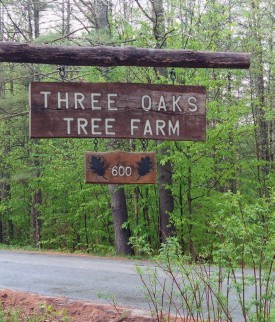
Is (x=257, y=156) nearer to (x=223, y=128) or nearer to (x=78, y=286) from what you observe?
(x=223, y=128)

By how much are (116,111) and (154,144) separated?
33.3 feet

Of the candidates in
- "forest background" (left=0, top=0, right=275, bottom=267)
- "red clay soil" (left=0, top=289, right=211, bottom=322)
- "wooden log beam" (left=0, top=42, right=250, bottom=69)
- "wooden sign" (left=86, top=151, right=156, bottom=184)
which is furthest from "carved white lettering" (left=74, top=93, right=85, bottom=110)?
"forest background" (left=0, top=0, right=275, bottom=267)

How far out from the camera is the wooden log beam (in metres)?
4.15

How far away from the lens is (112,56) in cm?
422

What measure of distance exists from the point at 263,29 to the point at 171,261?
54.8 ft

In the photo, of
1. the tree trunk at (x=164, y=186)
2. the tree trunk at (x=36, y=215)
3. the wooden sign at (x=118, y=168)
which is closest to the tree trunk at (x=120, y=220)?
the tree trunk at (x=164, y=186)

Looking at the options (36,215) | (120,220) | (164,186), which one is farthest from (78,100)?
(36,215)

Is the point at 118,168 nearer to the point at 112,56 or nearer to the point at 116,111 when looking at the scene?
the point at 116,111

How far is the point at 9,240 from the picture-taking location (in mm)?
26922

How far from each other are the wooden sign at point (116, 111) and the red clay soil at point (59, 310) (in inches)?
99.4

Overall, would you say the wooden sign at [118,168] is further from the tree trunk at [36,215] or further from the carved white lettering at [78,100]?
the tree trunk at [36,215]

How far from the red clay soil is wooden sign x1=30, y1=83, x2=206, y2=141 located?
8.28 ft

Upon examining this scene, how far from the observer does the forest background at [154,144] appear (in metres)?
13.8

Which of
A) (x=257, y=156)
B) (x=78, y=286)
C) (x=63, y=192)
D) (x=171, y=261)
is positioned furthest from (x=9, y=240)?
(x=171, y=261)
